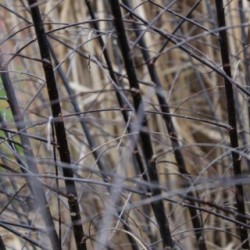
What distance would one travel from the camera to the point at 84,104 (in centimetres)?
159

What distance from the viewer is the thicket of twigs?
0.42 meters

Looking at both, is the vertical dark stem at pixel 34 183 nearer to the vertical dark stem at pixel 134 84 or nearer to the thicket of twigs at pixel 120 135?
the thicket of twigs at pixel 120 135

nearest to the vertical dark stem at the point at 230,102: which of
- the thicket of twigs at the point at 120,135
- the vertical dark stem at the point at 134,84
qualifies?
the thicket of twigs at the point at 120,135

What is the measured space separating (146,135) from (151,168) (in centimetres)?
3

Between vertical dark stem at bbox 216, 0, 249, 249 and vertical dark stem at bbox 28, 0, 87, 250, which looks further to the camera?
vertical dark stem at bbox 216, 0, 249, 249

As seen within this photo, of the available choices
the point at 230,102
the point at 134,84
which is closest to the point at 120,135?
the point at 230,102

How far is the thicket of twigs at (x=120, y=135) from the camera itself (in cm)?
42

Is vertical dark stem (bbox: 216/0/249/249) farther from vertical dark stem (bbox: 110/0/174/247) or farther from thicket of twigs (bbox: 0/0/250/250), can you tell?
vertical dark stem (bbox: 110/0/174/247)

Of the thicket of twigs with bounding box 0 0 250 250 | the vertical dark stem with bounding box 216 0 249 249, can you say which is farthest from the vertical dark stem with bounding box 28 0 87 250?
the vertical dark stem with bounding box 216 0 249 249

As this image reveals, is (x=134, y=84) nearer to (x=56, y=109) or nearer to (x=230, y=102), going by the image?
(x=56, y=109)

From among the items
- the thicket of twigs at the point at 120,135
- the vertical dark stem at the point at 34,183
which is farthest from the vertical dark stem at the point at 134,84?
the vertical dark stem at the point at 34,183

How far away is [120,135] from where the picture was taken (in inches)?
33.4

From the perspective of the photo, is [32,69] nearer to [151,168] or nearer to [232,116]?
[232,116]

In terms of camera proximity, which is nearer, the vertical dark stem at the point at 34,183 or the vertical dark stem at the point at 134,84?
the vertical dark stem at the point at 134,84
